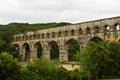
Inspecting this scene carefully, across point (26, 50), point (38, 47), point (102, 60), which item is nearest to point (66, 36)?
point (38, 47)

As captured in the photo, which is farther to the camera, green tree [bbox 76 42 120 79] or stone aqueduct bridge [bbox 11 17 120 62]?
stone aqueduct bridge [bbox 11 17 120 62]

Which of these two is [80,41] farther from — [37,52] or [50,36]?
[37,52]

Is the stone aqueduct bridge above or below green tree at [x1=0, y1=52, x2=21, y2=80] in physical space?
above

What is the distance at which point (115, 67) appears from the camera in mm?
33625

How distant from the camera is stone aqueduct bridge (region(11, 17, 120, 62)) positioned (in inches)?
1606

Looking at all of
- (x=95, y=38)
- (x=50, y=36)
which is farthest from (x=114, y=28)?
(x=50, y=36)

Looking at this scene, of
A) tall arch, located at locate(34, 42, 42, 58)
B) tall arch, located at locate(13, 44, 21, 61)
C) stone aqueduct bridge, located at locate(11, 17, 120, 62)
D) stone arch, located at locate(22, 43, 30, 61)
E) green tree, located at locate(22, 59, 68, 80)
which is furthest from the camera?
stone arch, located at locate(22, 43, 30, 61)

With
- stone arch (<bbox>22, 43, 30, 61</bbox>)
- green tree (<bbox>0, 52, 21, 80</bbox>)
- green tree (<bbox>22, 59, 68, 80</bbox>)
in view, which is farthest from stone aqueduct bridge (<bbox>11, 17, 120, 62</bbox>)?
green tree (<bbox>0, 52, 21, 80</bbox>)

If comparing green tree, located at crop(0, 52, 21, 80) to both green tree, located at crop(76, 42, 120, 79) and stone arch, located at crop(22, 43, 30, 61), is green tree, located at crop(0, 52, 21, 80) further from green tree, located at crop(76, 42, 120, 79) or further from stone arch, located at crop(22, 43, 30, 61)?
A: stone arch, located at crop(22, 43, 30, 61)

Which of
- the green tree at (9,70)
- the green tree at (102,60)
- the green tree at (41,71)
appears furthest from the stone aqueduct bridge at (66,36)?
the green tree at (9,70)

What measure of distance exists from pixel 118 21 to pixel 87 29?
5982 mm

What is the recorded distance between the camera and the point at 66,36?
1919 inches

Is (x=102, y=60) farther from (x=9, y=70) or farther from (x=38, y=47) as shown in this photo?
(x=38, y=47)

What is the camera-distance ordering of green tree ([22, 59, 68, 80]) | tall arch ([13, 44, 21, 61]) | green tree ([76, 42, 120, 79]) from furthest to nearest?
tall arch ([13, 44, 21, 61])
green tree ([76, 42, 120, 79])
green tree ([22, 59, 68, 80])
